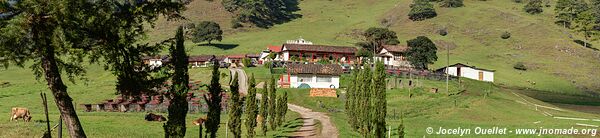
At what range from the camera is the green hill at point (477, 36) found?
109750mm

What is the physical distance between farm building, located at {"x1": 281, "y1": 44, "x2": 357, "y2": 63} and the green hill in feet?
70.3

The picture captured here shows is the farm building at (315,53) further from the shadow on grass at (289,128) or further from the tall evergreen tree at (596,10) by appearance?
the tall evergreen tree at (596,10)

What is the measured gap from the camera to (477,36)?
476ft

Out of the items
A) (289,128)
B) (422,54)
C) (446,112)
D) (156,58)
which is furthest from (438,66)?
(289,128)

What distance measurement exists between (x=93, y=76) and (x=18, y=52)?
8294 centimetres

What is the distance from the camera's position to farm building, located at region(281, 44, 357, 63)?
357 ft

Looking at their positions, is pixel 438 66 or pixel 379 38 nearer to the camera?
pixel 438 66

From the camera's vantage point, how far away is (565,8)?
164 metres

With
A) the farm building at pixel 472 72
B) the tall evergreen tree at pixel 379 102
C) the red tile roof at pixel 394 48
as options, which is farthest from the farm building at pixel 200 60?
the tall evergreen tree at pixel 379 102

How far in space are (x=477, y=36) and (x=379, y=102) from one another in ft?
428

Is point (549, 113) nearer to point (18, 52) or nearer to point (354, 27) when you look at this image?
point (18, 52)

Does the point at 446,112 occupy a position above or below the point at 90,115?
below

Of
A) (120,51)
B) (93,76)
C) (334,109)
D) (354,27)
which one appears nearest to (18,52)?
(120,51)

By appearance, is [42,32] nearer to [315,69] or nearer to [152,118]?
[152,118]
